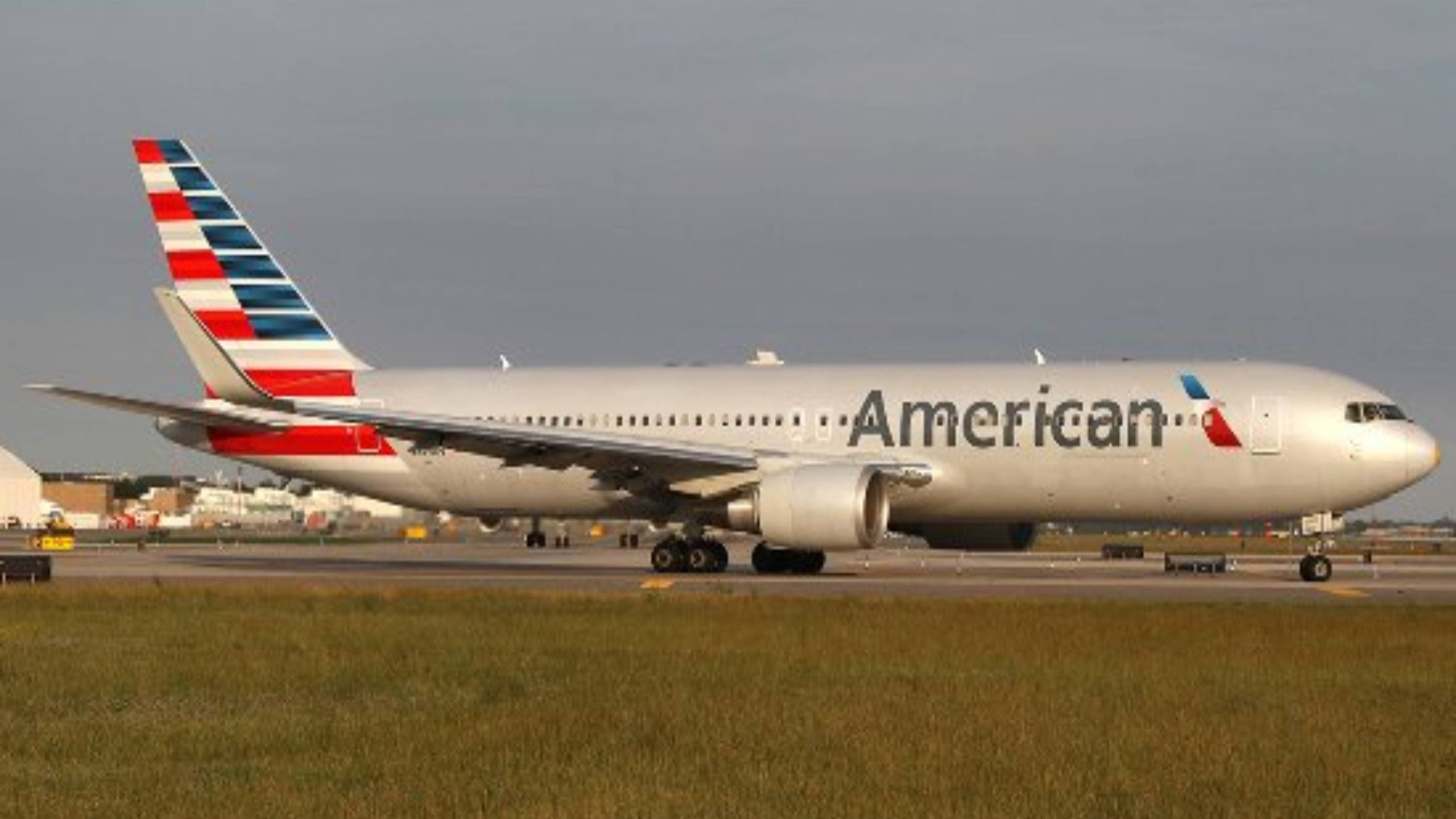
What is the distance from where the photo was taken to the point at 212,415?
45.1 meters

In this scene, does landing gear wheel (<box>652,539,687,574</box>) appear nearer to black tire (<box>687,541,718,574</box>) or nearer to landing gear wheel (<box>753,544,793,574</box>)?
black tire (<box>687,541,718,574</box>)

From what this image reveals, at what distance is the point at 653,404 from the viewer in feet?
148

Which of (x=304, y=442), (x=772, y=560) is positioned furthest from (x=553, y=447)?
(x=304, y=442)

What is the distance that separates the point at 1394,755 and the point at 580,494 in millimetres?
31999

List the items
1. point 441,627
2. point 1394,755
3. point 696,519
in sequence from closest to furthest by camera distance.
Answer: point 1394,755
point 441,627
point 696,519

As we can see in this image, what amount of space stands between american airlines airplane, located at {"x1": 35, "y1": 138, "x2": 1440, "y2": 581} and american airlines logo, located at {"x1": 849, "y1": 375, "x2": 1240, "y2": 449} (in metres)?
0.05

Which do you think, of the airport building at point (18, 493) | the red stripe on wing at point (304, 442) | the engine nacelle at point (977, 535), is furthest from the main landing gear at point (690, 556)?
the airport building at point (18, 493)

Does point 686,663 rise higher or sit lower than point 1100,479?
lower

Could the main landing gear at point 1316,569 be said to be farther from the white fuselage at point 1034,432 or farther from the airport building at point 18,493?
the airport building at point 18,493

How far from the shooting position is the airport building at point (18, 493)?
146m

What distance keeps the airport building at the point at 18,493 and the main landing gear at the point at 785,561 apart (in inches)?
4381

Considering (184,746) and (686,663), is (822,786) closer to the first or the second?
(184,746)

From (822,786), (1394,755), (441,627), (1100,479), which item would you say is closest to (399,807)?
(822,786)

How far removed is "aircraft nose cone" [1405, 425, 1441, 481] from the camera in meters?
40.1
